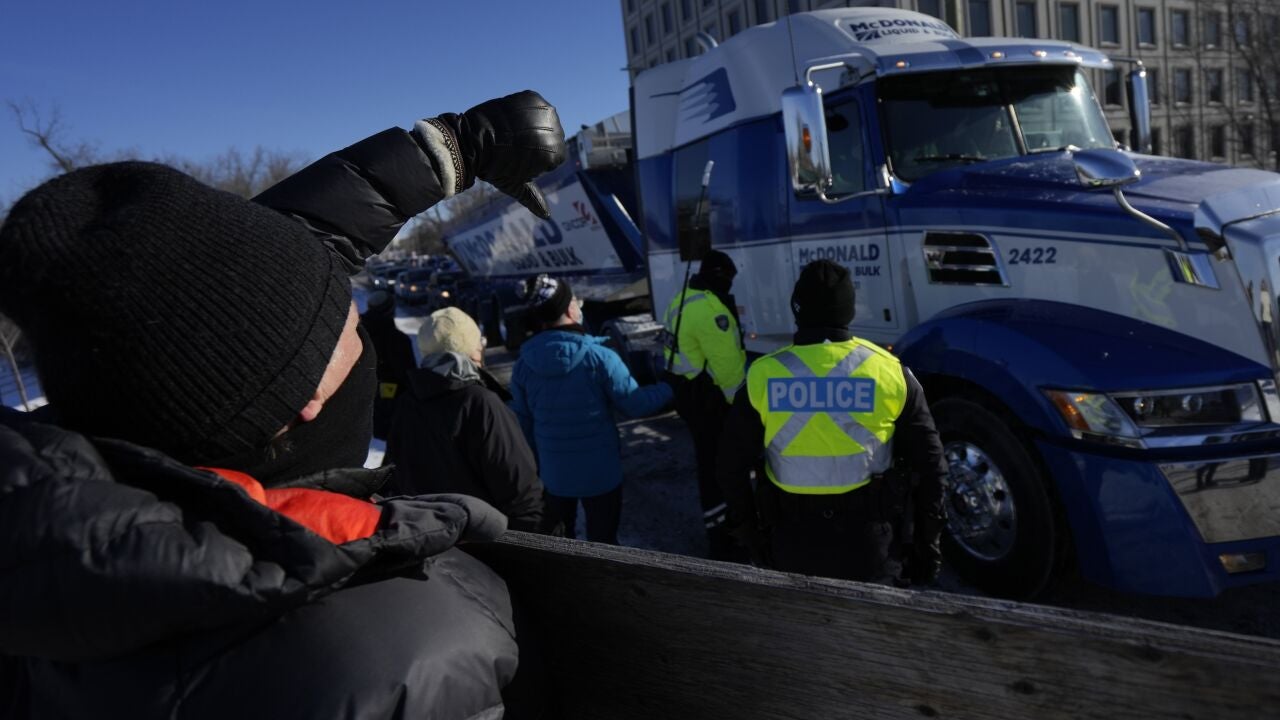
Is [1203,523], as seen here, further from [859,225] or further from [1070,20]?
[1070,20]

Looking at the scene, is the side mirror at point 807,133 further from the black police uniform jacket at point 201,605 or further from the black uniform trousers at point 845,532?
the black police uniform jacket at point 201,605

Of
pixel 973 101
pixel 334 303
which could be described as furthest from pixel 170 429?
pixel 973 101

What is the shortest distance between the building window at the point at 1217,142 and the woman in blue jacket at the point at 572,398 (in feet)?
149

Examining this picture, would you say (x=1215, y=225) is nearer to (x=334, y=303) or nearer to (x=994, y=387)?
(x=994, y=387)

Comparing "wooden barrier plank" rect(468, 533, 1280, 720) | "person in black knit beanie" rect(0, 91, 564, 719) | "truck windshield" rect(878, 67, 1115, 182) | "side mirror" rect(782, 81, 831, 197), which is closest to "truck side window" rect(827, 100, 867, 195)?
"truck windshield" rect(878, 67, 1115, 182)

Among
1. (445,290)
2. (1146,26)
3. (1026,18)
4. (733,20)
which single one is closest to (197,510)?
(445,290)

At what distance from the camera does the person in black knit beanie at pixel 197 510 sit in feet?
2.85

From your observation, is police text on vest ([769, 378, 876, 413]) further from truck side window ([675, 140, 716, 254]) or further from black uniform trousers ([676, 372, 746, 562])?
truck side window ([675, 140, 716, 254])

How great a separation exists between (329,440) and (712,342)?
13.3ft

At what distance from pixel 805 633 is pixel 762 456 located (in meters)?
2.12

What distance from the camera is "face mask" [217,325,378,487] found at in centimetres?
114

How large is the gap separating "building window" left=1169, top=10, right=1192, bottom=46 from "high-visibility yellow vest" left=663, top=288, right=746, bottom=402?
156 ft

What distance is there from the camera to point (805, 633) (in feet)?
3.72

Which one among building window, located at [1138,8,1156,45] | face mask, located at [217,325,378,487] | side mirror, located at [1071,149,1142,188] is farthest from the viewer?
building window, located at [1138,8,1156,45]
